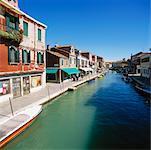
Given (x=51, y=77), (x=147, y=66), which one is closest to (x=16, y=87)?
(x=51, y=77)

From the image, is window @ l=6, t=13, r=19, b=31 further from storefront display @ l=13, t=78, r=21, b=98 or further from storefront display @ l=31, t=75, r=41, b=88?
storefront display @ l=31, t=75, r=41, b=88

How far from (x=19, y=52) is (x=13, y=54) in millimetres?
1275

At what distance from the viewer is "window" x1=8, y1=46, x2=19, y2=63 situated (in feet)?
65.2

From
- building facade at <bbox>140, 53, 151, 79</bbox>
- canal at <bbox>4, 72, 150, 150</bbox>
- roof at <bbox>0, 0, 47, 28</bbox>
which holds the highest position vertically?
roof at <bbox>0, 0, 47, 28</bbox>

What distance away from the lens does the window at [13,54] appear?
19875 millimetres

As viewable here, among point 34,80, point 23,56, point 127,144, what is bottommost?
point 127,144

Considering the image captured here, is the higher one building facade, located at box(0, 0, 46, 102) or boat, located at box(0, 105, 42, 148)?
building facade, located at box(0, 0, 46, 102)

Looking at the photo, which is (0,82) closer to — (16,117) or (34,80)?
(16,117)

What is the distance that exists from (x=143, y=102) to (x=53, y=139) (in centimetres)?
1594

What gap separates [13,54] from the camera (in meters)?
20.7

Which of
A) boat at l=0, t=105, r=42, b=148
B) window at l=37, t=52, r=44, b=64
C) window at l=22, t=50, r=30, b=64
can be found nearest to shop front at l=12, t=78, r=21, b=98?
window at l=22, t=50, r=30, b=64

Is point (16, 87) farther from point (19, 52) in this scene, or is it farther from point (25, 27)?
point (25, 27)

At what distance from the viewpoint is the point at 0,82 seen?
18.6 m

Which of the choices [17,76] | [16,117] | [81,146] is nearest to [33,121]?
[16,117]
